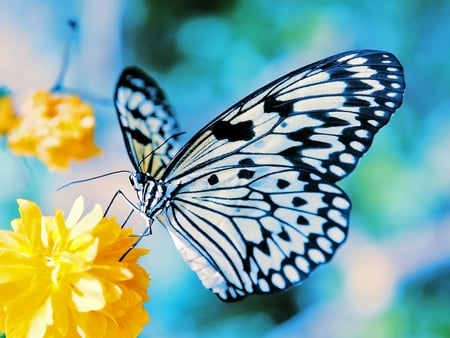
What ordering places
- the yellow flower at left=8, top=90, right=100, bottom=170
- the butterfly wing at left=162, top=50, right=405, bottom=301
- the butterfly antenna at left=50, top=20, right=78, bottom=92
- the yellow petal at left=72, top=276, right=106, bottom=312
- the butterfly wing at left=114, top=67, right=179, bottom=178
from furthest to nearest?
1. the butterfly antenna at left=50, top=20, right=78, bottom=92
2. the yellow flower at left=8, top=90, right=100, bottom=170
3. the butterfly wing at left=114, top=67, right=179, bottom=178
4. the butterfly wing at left=162, top=50, right=405, bottom=301
5. the yellow petal at left=72, top=276, right=106, bottom=312

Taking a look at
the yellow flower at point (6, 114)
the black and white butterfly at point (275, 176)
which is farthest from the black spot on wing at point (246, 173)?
the yellow flower at point (6, 114)

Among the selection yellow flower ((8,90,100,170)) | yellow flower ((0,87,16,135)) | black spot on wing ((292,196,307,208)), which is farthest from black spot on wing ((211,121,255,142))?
yellow flower ((0,87,16,135))

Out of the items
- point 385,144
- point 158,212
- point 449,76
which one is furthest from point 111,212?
point 449,76

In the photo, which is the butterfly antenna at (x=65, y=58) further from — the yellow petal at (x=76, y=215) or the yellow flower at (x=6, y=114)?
the yellow petal at (x=76, y=215)

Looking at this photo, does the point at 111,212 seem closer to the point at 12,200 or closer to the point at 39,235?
the point at 12,200

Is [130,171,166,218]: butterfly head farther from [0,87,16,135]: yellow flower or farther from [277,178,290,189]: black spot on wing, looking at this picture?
[0,87,16,135]: yellow flower
